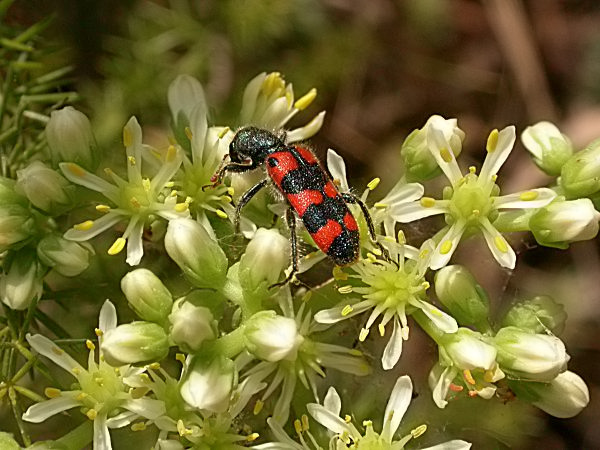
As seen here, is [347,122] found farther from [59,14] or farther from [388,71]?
[59,14]

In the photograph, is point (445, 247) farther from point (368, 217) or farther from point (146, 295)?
point (146, 295)

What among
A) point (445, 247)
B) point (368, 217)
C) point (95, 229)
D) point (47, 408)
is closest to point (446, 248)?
point (445, 247)

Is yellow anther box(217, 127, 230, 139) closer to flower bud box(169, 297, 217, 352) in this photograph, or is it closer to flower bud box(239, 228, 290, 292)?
flower bud box(239, 228, 290, 292)

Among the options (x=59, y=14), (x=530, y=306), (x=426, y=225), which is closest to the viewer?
(x=530, y=306)

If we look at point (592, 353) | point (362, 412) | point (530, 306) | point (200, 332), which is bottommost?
point (592, 353)

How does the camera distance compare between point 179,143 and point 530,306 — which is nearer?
point 530,306

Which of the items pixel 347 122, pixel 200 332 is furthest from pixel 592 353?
pixel 200 332
